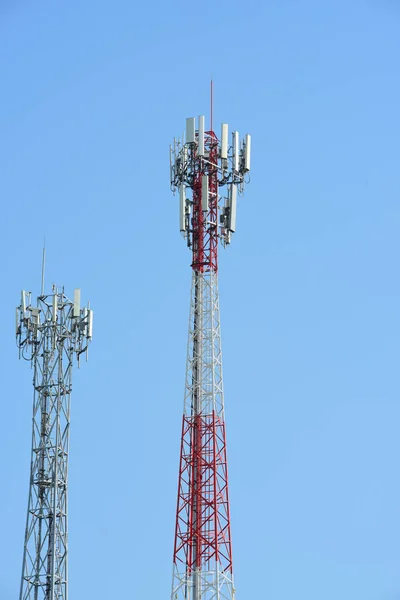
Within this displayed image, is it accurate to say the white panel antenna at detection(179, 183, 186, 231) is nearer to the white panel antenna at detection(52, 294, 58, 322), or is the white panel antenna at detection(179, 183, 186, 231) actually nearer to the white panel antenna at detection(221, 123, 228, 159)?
the white panel antenna at detection(221, 123, 228, 159)

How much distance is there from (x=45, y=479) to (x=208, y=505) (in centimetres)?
1263

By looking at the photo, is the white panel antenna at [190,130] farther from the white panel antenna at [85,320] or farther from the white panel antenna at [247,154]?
the white panel antenna at [85,320]

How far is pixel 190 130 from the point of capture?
12825 centimetres

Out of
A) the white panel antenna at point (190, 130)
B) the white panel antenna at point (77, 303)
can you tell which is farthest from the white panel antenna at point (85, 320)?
the white panel antenna at point (190, 130)

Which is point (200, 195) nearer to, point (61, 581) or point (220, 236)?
point (220, 236)

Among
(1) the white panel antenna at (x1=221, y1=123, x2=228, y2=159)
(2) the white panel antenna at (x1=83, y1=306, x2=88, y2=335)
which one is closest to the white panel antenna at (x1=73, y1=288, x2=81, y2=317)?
(2) the white panel antenna at (x1=83, y1=306, x2=88, y2=335)

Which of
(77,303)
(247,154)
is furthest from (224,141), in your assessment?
(77,303)

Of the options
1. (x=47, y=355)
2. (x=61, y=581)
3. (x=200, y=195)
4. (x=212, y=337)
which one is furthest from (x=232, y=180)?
(x=61, y=581)

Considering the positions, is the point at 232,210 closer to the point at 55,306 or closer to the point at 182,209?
the point at 182,209

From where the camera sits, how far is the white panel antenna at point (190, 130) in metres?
128

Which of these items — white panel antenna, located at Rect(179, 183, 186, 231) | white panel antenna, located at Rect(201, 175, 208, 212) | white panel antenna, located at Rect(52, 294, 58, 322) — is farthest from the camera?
white panel antenna, located at Rect(179, 183, 186, 231)

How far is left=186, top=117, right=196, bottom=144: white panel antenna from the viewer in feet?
420

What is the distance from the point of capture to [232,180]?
12938 cm

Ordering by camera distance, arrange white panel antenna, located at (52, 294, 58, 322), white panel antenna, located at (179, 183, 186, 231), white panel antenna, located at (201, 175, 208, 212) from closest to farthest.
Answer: white panel antenna, located at (52, 294, 58, 322)
white panel antenna, located at (201, 175, 208, 212)
white panel antenna, located at (179, 183, 186, 231)
